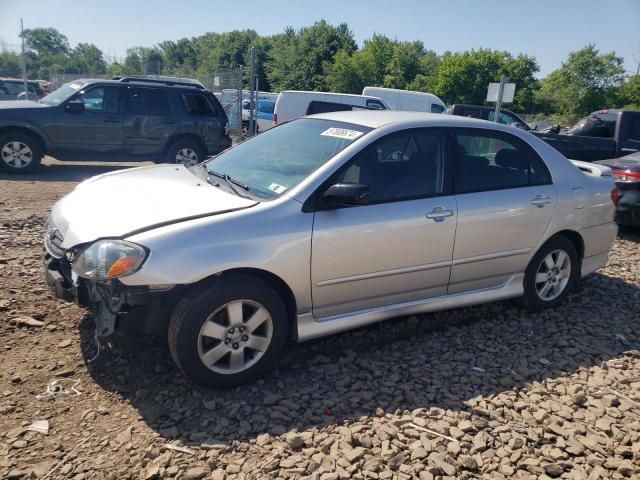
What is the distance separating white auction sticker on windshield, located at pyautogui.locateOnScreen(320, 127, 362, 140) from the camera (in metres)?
3.69

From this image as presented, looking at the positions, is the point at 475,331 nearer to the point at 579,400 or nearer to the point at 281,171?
the point at 579,400

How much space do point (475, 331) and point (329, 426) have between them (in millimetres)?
1781

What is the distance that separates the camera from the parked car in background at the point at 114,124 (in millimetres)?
9648

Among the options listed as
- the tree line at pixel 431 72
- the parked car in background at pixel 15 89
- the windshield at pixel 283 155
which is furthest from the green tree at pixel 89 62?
the windshield at pixel 283 155

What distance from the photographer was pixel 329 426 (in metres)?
2.92

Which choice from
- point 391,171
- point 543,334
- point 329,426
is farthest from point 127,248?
point 543,334

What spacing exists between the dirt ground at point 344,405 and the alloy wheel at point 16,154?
6297 mm

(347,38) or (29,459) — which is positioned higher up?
(347,38)

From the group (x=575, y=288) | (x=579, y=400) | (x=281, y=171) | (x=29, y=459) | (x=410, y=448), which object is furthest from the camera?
(x=575, y=288)

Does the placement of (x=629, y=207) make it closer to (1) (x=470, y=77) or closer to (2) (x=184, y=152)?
(2) (x=184, y=152)

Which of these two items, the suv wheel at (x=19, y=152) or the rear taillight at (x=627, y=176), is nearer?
the rear taillight at (x=627, y=176)

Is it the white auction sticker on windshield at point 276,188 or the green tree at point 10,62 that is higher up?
the green tree at point 10,62

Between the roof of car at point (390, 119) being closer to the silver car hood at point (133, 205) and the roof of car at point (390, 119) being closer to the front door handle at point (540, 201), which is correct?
the front door handle at point (540, 201)

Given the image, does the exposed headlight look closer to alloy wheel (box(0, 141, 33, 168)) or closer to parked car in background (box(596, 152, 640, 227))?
parked car in background (box(596, 152, 640, 227))
